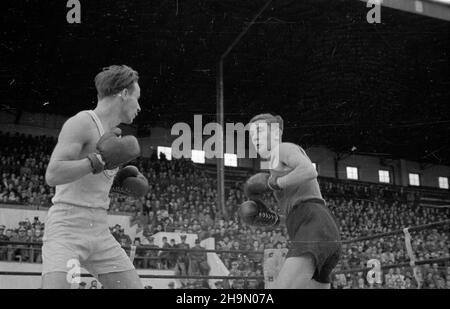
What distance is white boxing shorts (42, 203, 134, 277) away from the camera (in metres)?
2.20

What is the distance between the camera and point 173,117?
Answer: 14594 millimetres

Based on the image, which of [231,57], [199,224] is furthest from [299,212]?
[231,57]

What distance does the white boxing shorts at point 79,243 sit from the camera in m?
2.20

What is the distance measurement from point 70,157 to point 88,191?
0.18m

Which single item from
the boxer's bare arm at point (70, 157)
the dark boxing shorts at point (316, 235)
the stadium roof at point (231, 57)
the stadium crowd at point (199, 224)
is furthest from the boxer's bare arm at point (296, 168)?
the stadium roof at point (231, 57)

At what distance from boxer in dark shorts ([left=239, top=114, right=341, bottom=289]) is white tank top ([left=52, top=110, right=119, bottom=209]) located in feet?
2.58

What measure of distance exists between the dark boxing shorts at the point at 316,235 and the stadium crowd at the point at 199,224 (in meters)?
3.48

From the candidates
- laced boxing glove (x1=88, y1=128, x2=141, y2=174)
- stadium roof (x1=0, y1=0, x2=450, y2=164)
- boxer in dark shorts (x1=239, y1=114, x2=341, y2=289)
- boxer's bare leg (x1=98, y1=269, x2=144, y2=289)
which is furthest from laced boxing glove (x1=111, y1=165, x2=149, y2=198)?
stadium roof (x1=0, y1=0, x2=450, y2=164)

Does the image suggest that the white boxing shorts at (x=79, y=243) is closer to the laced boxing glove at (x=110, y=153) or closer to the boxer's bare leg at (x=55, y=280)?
the boxer's bare leg at (x=55, y=280)

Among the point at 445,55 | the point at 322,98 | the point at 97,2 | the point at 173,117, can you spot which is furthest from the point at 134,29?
the point at 445,55

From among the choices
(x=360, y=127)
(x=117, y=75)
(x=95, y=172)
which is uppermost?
(x=360, y=127)

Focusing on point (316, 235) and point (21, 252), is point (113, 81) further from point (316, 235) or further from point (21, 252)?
point (21, 252)
